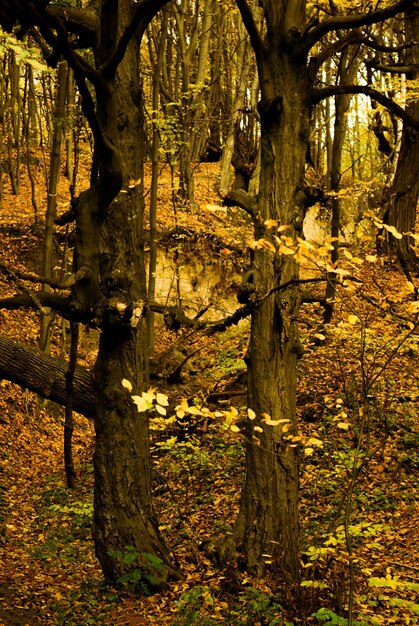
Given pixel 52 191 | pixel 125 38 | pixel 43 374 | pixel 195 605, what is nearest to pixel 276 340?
pixel 195 605

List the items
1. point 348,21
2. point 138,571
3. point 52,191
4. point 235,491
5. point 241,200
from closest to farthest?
point 348,21
point 138,571
point 241,200
point 235,491
point 52,191

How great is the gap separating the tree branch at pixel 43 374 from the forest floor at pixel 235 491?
1.23m

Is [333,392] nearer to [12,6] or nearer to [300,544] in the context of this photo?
[300,544]

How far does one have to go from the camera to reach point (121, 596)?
5.91 metres

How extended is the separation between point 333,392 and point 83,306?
5508 mm

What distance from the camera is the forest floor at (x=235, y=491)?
5.35 metres

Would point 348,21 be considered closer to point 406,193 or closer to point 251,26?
point 251,26

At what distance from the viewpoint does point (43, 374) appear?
27.6 feet

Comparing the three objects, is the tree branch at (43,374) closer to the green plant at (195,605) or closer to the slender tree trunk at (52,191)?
the slender tree trunk at (52,191)

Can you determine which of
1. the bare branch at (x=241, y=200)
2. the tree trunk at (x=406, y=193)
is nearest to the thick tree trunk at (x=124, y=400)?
the bare branch at (x=241, y=200)

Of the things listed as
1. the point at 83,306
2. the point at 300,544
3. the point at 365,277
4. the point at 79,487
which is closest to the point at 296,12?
the point at 83,306

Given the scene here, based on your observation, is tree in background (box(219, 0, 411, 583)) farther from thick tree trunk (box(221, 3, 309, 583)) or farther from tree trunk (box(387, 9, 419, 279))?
tree trunk (box(387, 9, 419, 279))

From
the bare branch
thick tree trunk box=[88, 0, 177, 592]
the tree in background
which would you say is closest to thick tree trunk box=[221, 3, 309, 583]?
the tree in background

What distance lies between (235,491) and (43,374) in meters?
3.03
